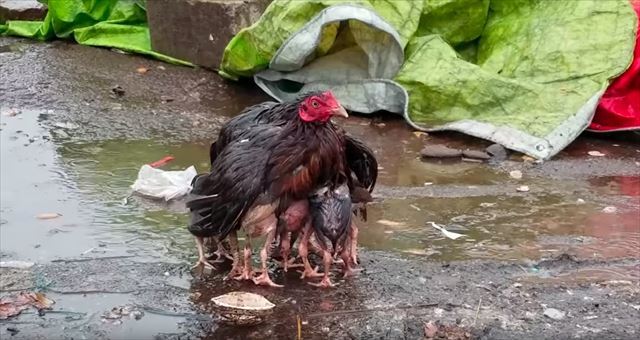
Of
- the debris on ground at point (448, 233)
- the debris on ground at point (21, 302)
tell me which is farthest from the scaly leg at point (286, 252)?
the debris on ground at point (21, 302)

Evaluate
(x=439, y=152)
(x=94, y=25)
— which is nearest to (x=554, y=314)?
(x=439, y=152)

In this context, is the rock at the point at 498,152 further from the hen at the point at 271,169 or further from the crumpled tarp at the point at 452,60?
the hen at the point at 271,169

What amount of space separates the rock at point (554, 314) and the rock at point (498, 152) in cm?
224

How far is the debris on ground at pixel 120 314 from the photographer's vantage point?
3895 mm

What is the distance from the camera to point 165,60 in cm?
804

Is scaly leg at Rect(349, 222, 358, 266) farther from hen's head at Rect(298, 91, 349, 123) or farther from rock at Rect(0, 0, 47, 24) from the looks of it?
rock at Rect(0, 0, 47, 24)

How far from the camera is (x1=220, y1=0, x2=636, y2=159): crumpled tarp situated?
660 centimetres

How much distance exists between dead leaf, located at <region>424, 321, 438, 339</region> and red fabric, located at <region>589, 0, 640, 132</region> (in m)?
3.34

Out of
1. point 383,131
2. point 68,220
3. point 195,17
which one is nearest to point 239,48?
point 195,17

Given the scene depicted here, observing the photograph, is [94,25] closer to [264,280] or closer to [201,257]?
[201,257]

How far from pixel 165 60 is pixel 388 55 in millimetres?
2173

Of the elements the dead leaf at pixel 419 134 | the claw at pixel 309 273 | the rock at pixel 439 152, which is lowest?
the claw at pixel 309 273

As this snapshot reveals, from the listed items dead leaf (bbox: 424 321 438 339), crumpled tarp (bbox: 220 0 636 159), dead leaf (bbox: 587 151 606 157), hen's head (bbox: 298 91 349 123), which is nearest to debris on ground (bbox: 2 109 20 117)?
crumpled tarp (bbox: 220 0 636 159)

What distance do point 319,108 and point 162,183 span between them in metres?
1.67
